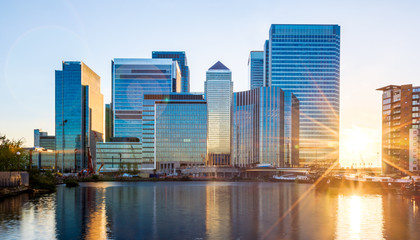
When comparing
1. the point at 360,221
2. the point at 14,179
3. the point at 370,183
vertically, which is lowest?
the point at 370,183

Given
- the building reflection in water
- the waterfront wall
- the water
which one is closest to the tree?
the waterfront wall


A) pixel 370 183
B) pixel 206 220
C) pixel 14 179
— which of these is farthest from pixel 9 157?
pixel 370 183

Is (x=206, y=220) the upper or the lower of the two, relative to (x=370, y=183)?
upper

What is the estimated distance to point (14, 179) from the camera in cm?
10081

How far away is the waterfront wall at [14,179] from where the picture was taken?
95.9m

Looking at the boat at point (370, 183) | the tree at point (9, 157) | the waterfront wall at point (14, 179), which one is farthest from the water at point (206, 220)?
the boat at point (370, 183)

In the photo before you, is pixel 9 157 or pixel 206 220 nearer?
pixel 206 220

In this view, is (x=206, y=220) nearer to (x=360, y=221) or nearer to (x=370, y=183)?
(x=360, y=221)

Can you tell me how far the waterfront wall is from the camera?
9586 cm

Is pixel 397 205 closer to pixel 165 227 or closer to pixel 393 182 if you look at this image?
pixel 165 227

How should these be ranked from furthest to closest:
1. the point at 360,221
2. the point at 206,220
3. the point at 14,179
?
the point at 14,179
the point at 360,221
the point at 206,220

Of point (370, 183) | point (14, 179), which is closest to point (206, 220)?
point (14, 179)

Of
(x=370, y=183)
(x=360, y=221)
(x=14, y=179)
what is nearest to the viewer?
(x=360, y=221)

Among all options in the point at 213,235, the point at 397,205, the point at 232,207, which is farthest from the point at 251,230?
the point at 397,205
